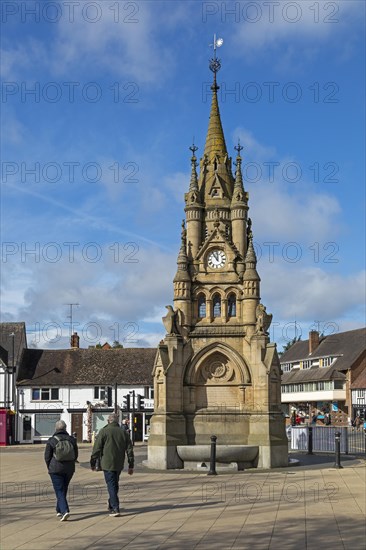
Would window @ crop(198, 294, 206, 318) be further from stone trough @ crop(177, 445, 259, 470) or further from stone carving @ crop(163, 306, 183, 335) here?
stone trough @ crop(177, 445, 259, 470)

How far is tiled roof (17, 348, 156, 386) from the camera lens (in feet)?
179

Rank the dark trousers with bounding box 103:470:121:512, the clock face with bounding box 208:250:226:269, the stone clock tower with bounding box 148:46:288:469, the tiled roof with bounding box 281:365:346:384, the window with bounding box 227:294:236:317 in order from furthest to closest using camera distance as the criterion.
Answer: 1. the tiled roof with bounding box 281:365:346:384
2. the clock face with bounding box 208:250:226:269
3. the window with bounding box 227:294:236:317
4. the stone clock tower with bounding box 148:46:288:469
5. the dark trousers with bounding box 103:470:121:512

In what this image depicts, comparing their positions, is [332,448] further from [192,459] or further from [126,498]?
[126,498]

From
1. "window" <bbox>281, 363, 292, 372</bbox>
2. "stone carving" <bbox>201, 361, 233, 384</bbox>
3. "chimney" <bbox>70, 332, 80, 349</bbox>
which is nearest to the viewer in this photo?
"stone carving" <bbox>201, 361, 233, 384</bbox>

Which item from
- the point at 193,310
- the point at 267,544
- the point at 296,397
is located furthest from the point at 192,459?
the point at 296,397

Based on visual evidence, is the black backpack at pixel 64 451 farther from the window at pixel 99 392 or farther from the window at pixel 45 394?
the window at pixel 45 394

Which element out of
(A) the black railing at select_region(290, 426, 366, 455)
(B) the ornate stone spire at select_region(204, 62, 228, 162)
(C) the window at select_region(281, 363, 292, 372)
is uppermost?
(B) the ornate stone spire at select_region(204, 62, 228, 162)

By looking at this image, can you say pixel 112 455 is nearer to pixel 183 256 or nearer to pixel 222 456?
pixel 222 456

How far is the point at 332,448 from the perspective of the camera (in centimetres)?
3225

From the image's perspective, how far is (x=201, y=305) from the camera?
90.5ft

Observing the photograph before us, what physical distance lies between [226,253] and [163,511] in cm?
1500

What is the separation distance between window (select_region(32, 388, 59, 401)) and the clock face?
2995cm

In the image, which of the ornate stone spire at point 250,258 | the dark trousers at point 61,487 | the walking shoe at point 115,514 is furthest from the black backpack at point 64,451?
the ornate stone spire at point 250,258

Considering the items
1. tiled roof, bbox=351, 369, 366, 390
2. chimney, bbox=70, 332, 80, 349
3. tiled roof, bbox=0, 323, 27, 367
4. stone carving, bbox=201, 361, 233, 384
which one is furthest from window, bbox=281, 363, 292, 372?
stone carving, bbox=201, 361, 233, 384
